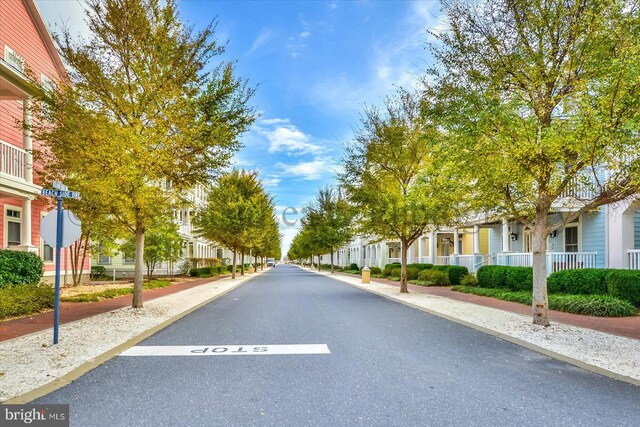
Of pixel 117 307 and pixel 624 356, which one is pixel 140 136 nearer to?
pixel 117 307

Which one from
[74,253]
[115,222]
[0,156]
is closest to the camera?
[115,222]

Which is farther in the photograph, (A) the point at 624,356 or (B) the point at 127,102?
(B) the point at 127,102

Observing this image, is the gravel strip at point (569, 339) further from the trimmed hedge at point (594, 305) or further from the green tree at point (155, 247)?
the green tree at point (155, 247)

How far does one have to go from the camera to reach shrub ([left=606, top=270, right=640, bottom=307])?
12.6m

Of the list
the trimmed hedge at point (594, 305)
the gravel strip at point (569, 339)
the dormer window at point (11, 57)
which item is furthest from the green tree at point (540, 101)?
the dormer window at point (11, 57)

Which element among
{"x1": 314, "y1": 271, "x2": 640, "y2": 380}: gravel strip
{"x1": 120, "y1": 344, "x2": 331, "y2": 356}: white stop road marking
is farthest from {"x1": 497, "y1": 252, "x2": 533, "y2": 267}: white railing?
{"x1": 120, "y1": 344, "x2": 331, "y2": 356}: white stop road marking

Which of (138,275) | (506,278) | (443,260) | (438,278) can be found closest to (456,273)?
(438,278)

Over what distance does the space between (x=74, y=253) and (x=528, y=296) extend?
75.1ft

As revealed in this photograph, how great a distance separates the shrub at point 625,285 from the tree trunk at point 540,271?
4.37 metres

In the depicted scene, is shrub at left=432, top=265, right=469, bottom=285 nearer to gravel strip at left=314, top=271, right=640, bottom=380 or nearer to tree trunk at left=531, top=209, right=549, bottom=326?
gravel strip at left=314, top=271, right=640, bottom=380

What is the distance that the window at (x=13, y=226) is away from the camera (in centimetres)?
1762

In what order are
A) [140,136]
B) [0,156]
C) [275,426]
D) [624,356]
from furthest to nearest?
[0,156] → [140,136] → [624,356] → [275,426]

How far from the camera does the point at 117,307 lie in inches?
542

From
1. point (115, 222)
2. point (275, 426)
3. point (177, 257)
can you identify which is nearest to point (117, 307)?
point (115, 222)
